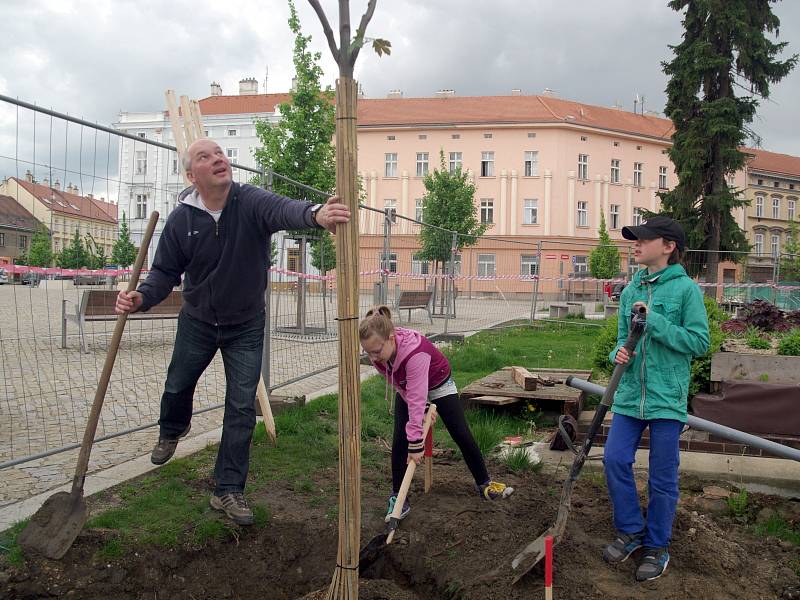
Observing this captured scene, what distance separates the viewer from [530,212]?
47.6 metres

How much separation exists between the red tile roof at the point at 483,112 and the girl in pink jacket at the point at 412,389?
4483cm

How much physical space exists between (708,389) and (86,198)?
486cm

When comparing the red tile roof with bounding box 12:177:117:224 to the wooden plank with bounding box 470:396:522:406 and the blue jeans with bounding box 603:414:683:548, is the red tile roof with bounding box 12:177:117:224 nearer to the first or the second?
the wooden plank with bounding box 470:396:522:406

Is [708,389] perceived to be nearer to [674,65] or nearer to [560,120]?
[674,65]

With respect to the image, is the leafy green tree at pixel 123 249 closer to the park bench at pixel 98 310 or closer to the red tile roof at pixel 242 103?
the park bench at pixel 98 310

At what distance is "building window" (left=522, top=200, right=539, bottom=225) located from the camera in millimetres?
47219

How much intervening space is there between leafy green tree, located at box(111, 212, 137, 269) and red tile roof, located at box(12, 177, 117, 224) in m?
0.11

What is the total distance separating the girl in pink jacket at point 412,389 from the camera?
376 cm

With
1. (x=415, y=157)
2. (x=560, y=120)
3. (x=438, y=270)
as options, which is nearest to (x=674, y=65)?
(x=438, y=270)

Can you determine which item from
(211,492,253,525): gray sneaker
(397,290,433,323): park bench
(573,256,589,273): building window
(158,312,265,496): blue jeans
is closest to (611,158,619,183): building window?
(573,256,589,273): building window

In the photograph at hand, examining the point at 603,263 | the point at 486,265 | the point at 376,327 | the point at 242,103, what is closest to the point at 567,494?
the point at 376,327

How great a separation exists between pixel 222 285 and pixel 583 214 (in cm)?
4741

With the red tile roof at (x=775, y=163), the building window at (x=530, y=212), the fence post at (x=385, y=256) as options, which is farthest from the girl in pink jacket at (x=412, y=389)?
the red tile roof at (x=775, y=163)

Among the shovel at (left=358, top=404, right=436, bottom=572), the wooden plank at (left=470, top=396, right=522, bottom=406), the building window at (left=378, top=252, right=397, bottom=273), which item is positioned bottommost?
the shovel at (left=358, top=404, right=436, bottom=572)
